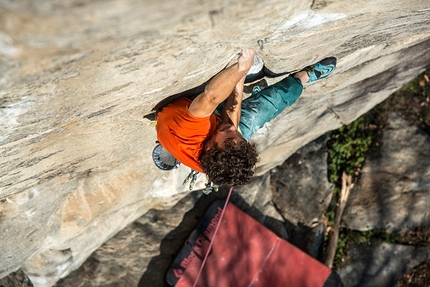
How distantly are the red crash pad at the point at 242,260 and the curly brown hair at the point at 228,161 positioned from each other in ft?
8.53

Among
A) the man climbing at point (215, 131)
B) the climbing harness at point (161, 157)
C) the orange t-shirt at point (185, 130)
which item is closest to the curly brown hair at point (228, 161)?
the man climbing at point (215, 131)

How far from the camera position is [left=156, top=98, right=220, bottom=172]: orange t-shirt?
256 cm

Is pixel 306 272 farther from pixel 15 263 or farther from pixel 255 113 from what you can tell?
pixel 15 263

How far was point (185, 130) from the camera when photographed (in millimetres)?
2574

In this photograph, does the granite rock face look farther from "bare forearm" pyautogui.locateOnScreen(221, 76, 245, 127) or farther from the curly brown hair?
the curly brown hair

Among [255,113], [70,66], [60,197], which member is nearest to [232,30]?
[70,66]

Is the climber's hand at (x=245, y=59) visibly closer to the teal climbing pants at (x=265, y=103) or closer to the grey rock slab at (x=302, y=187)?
the teal climbing pants at (x=265, y=103)

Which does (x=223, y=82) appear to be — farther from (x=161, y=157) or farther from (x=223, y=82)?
(x=161, y=157)

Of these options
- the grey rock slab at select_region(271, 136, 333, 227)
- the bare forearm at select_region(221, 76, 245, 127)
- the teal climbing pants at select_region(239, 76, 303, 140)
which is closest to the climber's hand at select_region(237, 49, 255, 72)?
the bare forearm at select_region(221, 76, 245, 127)

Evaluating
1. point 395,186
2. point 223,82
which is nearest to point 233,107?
point 223,82

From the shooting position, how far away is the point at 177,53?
6.99ft

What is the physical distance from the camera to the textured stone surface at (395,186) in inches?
210

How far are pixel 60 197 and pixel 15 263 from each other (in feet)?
2.58

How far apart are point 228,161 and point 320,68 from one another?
54.3 inches
